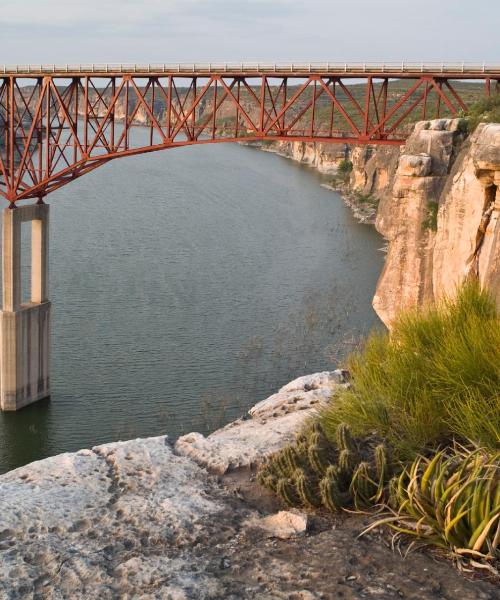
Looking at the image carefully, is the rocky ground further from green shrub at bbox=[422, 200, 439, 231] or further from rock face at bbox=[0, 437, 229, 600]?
green shrub at bbox=[422, 200, 439, 231]

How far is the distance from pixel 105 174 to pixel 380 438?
238ft

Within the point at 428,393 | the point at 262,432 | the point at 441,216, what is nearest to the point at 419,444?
the point at 428,393

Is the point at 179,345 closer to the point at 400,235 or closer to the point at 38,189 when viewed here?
the point at 38,189

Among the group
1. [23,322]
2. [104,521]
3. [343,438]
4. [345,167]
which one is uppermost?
[343,438]

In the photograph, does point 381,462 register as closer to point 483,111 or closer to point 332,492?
point 332,492

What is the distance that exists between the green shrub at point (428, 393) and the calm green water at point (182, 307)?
10480 mm

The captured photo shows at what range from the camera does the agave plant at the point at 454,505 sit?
6.35 meters

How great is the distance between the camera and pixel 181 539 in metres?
7.04

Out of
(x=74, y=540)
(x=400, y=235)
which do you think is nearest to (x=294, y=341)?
(x=400, y=235)

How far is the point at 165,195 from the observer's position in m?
66.0

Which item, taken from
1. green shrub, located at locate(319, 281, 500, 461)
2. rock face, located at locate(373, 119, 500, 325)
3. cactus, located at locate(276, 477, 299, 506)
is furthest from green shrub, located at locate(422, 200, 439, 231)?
cactus, located at locate(276, 477, 299, 506)

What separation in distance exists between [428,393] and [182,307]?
26.4 metres

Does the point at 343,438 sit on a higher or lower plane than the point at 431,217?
lower

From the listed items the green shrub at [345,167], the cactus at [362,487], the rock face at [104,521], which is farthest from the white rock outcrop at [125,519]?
the green shrub at [345,167]
